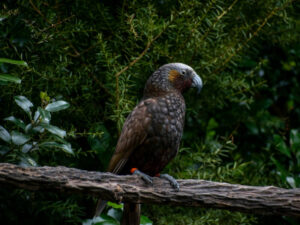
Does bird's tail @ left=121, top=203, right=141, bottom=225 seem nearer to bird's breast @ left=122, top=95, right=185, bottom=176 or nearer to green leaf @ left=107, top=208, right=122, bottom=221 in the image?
green leaf @ left=107, top=208, right=122, bottom=221

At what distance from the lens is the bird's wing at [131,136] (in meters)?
2.36

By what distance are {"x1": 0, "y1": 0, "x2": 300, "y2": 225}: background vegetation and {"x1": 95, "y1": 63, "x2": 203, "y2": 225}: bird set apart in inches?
6.7

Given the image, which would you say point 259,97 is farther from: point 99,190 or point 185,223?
point 99,190

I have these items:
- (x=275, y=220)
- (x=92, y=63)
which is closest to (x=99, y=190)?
(x=92, y=63)

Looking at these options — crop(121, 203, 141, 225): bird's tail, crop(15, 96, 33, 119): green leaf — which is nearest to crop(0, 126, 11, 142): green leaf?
crop(15, 96, 33, 119): green leaf

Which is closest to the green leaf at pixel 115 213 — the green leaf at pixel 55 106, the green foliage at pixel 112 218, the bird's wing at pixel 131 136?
the green foliage at pixel 112 218

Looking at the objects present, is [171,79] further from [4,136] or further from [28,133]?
[4,136]

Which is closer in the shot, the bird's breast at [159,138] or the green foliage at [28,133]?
the green foliage at [28,133]

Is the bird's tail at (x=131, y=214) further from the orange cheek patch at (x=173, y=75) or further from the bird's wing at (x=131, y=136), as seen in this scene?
the orange cheek patch at (x=173, y=75)

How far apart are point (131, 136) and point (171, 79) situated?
19.7 inches

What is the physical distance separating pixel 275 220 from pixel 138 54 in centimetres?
173

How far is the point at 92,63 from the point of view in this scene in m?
2.81

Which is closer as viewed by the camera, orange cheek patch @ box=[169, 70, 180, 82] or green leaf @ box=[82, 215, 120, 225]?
green leaf @ box=[82, 215, 120, 225]

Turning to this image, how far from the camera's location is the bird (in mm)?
2363
